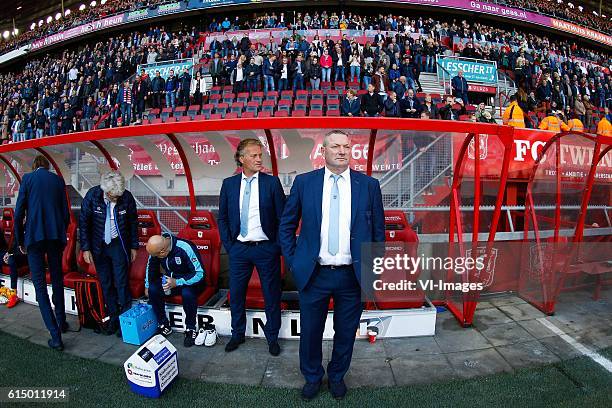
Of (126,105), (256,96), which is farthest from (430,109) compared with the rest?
(126,105)

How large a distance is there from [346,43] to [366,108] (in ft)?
24.0

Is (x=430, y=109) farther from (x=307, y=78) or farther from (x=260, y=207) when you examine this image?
(x=260, y=207)

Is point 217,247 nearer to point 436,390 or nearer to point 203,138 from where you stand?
point 203,138

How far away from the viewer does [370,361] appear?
2.96m

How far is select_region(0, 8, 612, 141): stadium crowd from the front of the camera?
11883 mm

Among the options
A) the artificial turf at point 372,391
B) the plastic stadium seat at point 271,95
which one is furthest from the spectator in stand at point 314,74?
the artificial turf at point 372,391

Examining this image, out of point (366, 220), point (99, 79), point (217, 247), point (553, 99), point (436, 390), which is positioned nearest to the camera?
point (366, 220)

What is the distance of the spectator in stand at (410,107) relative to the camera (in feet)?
31.7

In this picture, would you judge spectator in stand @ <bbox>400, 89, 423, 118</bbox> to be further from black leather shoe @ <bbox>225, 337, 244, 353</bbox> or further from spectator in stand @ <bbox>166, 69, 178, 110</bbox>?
spectator in stand @ <bbox>166, 69, 178, 110</bbox>

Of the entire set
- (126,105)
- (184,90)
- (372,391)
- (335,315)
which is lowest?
(372,391)

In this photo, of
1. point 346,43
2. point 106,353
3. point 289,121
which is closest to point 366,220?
point 289,121

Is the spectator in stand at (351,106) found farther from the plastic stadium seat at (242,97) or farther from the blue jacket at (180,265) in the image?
the blue jacket at (180,265)

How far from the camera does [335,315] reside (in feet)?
7.99

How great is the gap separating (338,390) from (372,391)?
28 cm
